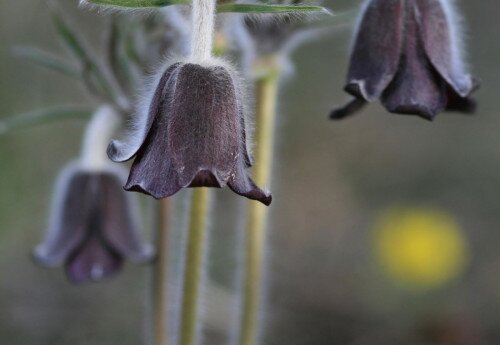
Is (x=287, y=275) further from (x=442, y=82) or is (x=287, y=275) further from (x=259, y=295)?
(x=442, y=82)

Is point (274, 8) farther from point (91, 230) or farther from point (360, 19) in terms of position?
point (91, 230)

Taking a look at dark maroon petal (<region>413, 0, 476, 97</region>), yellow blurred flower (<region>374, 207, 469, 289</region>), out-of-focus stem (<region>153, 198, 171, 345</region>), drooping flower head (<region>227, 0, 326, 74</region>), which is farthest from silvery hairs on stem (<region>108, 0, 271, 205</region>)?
yellow blurred flower (<region>374, 207, 469, 289</region>)

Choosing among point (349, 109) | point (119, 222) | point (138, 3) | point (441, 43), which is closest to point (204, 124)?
point (138, 3)

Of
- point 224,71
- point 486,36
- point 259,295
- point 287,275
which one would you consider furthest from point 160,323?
point 486,36

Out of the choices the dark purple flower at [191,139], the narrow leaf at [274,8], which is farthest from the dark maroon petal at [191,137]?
the narrow leaf at [274,8]

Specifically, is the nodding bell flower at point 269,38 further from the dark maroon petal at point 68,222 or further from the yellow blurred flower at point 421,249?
the yellow blurred flower at point 421,249
